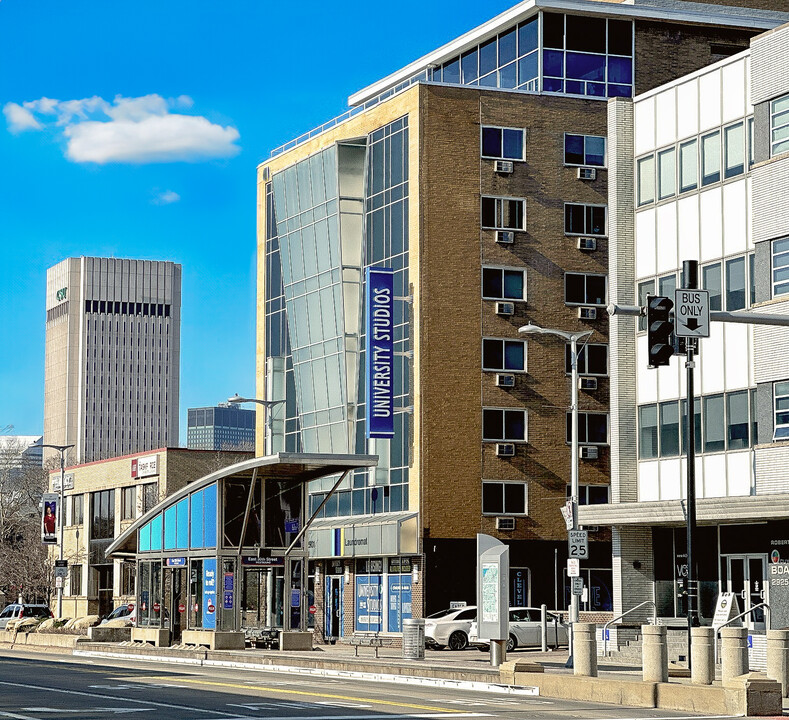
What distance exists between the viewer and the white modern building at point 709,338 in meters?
37.5

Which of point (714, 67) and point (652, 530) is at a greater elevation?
point (714, 67)

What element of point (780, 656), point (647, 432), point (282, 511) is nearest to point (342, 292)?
point (282, 511)

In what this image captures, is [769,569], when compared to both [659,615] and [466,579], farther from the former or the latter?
[466,579]

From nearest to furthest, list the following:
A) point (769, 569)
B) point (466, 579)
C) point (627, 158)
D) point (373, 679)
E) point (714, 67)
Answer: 1. point (373, 679)
2. point (769, 569)
3. point (714, 67)
4. point (627, 158)
5. point (466, 579)

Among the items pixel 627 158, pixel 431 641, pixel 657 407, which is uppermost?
pixel 627 158

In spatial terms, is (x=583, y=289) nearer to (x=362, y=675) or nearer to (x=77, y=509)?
(x=362, y=675)

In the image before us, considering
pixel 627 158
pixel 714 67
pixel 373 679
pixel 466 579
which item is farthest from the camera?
pixel 466 579

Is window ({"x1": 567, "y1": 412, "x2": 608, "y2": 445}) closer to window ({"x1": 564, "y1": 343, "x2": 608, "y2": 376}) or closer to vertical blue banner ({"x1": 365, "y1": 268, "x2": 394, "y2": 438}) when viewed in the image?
window ({"x1": 564, "y1": 343, "x2": 608, "y2": 376})

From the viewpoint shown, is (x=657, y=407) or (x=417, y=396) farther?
(x=417, y=396)

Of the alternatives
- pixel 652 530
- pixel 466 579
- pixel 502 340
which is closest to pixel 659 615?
pixel 652 530

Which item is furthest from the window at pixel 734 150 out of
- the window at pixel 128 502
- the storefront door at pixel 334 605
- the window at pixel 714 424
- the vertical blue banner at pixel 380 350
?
the window at pixel 128 502

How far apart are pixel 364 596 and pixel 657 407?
20.1 m

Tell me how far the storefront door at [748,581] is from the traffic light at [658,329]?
19.0 meters

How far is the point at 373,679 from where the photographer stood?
31.2 meters
